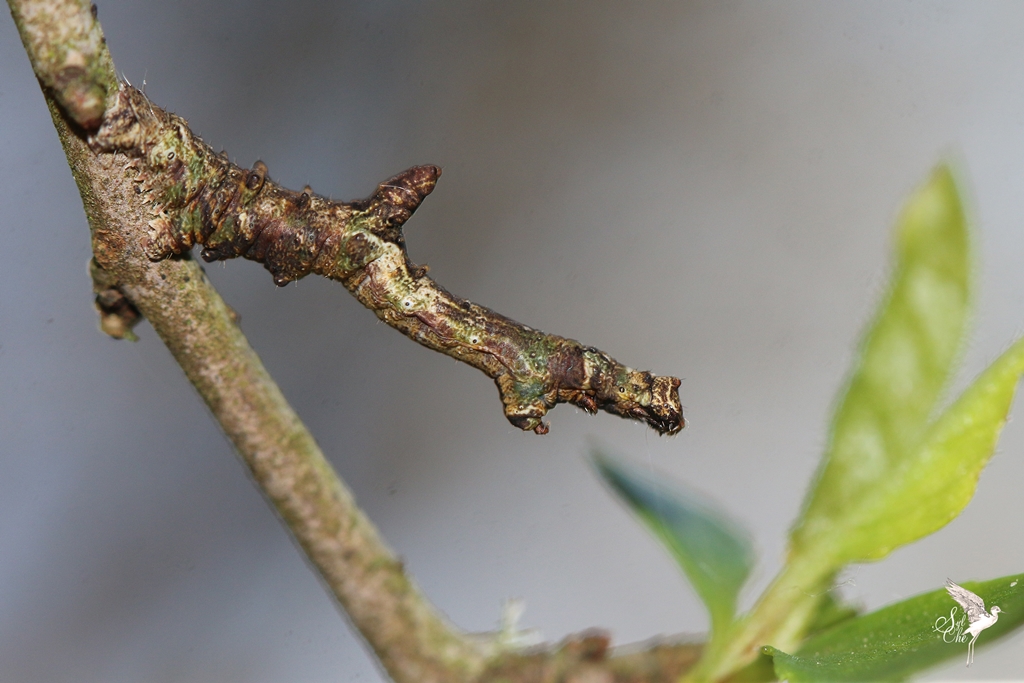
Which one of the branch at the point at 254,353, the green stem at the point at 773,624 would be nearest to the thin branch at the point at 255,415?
the branch at the point at 254,353

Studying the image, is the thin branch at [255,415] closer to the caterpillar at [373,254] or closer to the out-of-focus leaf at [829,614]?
the caterpillar at [373,254]

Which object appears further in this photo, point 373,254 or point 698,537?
point 698,537

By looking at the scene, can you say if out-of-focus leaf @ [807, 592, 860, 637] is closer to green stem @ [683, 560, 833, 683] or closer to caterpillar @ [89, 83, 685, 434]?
green stem @ [683, 560, 833, 683]

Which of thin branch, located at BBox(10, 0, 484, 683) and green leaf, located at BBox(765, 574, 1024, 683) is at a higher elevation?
thin branch, located at BBox(10, 0, 484, 683)

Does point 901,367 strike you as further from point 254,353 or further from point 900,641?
point 254,353

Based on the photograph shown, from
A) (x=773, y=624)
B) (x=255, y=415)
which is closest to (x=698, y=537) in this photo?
(x=773, y=624)

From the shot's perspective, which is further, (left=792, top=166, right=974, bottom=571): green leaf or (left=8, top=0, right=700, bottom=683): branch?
(left=792, top=166, right=974, bottom=571): green leaf

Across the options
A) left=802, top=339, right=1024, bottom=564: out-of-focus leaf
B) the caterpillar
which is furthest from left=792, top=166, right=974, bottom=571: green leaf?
the caterpillar
